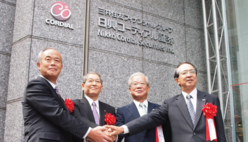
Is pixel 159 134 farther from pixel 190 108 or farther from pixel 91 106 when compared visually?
pixel 91 106

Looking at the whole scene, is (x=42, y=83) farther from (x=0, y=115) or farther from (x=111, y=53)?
(x=111, y=53)

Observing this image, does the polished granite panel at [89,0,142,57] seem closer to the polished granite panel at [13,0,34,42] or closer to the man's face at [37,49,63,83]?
the polished granite panel at [13,0,34,42]

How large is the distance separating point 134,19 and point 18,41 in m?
1.97

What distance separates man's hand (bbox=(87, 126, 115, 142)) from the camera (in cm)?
248

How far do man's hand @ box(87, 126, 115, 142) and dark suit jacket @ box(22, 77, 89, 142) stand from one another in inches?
8.3

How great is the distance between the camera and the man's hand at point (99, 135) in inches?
97.5

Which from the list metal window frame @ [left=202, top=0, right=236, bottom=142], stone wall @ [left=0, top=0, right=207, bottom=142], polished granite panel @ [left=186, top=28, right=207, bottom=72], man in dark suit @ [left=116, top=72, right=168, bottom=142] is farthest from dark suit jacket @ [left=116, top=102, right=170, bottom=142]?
polished granite panel @ [left=186, top=28, right=207, bottom=72]

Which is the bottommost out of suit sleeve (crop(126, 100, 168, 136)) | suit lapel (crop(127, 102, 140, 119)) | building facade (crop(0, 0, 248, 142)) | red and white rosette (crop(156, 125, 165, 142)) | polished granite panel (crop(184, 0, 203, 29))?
red and white rosette (crop(156, 125, 165, 142))

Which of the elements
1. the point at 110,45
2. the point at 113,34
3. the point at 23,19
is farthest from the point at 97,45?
the point at 23,19

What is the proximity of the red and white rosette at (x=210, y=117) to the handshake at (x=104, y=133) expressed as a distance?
80 centimetres

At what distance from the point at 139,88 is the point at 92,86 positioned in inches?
21.1

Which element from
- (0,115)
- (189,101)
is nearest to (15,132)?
(0,115)

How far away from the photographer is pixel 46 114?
219cm

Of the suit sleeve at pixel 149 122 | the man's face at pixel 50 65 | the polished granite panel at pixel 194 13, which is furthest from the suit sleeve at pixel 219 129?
the polished granite panel at pixel 194 13
